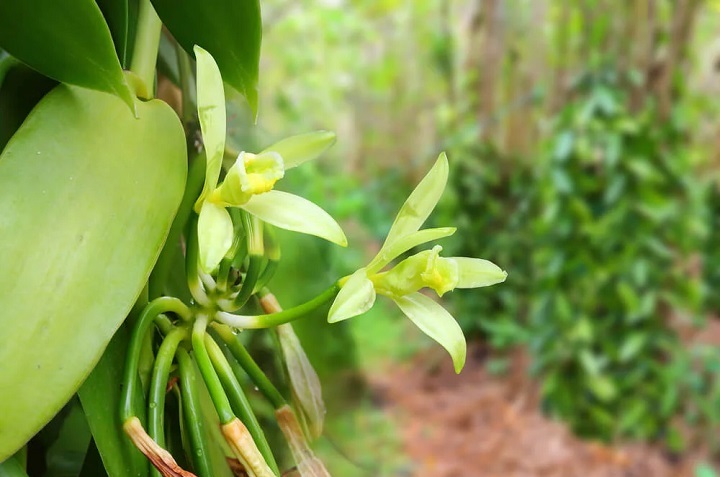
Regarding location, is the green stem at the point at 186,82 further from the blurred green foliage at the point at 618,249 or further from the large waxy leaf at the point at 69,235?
the blurred green foliage at the point at 618,249

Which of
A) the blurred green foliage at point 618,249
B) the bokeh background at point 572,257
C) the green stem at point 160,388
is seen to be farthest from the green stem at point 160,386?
the blurred green foliage at point 618,249

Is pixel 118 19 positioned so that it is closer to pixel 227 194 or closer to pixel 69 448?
pixel 227 194

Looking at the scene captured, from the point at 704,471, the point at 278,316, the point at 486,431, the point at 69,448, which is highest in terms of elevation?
the point at 278,316

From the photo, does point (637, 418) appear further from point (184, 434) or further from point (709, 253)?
point (184, 434)

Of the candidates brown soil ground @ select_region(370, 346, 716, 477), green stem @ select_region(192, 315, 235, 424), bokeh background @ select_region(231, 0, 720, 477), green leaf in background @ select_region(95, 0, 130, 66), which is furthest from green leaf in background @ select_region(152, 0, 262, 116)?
brown soil ground @ select_region(370, 346, 716, 477)

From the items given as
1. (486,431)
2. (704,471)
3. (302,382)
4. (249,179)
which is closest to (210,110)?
(249,179)
